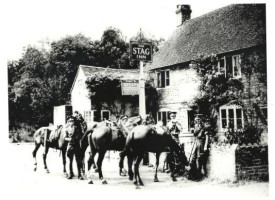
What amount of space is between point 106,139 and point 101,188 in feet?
3.22

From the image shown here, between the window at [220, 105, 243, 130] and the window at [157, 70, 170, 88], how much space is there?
2186mm

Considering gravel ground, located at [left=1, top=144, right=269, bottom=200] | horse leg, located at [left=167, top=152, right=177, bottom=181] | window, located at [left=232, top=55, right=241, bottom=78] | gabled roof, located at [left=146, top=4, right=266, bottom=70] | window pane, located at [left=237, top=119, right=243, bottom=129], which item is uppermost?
gabled roof, located at [left=146, top=4, right=266, bottom=70]

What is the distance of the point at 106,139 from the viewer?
7250mm

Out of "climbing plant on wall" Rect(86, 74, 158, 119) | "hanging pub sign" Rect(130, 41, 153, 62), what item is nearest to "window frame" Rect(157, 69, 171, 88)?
"climbing plant on wall" Rect(86, 74, 158, 119)

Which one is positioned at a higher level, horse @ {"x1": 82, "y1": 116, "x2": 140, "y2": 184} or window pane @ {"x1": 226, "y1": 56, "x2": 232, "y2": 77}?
window pane @ {"x1": 226, "y1": 56, "x2": 232, "y2": 77}

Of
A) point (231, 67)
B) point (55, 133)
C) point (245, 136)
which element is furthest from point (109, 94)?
point (245, 136)

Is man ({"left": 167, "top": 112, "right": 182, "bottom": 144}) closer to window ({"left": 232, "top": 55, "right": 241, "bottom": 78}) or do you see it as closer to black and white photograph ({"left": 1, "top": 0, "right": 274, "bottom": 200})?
black and white photograph ({"left": 1, "top": 0, "right": 274, "bottom": 200})

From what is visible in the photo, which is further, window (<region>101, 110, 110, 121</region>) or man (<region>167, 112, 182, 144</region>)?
window (<region>101, 110, 110, 121</region>)

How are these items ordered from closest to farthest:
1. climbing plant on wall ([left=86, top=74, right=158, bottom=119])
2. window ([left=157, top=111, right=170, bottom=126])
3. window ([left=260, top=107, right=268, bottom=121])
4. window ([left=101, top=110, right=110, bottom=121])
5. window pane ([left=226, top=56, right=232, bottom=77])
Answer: window ([left=260, top=107, right=268, bottom=121]), climbing plant on wall ([left=86, top=74, right=158, bottom=119]), window ([left=101, top=110, right=110, bottom=121]), window pane ([left=226, top=56, right=232, bottom=77]), window ([left=157, top=111, right=170, bottom=126])

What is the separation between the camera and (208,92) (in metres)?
9.13

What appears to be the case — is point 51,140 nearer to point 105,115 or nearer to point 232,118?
point 105,115

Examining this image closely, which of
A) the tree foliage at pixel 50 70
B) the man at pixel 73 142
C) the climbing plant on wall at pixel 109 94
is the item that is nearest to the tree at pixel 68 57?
the tree foliage at pixel 50 70

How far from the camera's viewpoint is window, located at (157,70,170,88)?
10123 millimetres

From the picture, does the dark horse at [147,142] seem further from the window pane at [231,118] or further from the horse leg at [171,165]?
the window pane at [231,118]
